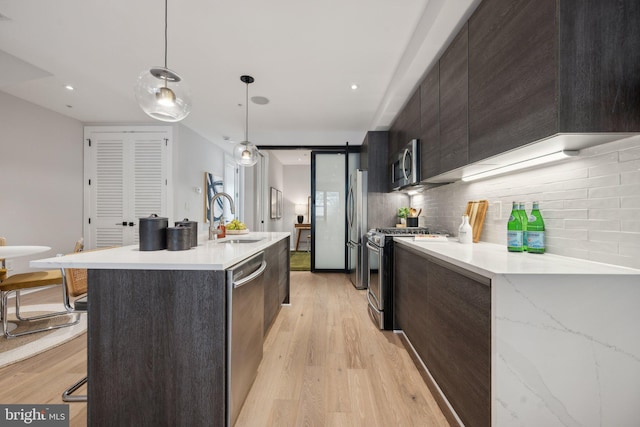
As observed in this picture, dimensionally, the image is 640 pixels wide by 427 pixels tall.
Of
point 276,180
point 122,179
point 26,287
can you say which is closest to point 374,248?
point 26,287

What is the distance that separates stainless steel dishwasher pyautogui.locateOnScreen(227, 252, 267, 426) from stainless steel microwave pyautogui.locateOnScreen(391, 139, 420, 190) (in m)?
1.73

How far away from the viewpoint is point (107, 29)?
2.22m

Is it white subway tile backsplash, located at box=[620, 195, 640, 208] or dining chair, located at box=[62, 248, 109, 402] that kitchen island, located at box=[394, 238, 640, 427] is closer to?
white subway tile backsplash, located at box=[620, 195, 640, 208]

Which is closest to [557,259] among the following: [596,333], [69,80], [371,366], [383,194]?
[596,333]

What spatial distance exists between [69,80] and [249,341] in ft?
12.1

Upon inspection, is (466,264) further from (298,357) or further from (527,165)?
(298,357)

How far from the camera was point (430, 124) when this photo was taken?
236 cm

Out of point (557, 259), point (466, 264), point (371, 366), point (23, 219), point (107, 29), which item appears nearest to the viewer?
point (466, 264)

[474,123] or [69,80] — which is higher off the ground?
[69,80]

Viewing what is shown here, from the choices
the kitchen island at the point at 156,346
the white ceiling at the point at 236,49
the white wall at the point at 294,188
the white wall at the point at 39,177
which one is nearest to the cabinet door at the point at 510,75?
the white ceiling at the point at 236,49

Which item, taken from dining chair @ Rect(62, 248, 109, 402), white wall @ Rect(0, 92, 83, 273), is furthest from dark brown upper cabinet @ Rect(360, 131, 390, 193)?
white wall @ Rect(0, 92, 83, 273)

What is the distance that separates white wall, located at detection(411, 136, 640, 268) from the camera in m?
1.12

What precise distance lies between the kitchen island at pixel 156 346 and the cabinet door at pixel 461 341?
1088 millimetres

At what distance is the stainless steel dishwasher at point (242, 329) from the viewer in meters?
1.28
